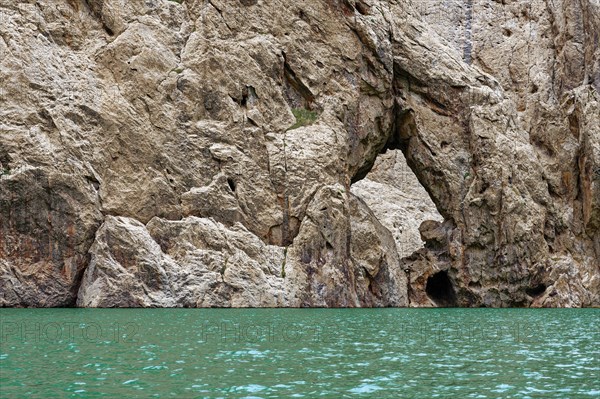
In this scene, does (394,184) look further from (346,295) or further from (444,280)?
(346,295)

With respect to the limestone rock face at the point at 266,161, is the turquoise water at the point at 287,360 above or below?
below

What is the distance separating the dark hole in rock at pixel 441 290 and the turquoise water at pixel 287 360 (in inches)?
1184

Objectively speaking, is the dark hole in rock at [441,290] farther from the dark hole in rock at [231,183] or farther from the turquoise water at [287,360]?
the turquoise water at [287,360]

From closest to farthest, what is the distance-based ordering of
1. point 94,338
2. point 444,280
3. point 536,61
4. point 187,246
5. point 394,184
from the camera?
point 94,338 → point 187,246 → point 444,280 → point 536,61 → point 394,184

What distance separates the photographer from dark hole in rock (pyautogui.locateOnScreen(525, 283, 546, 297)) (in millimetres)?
64250

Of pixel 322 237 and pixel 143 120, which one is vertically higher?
pixel 143 120

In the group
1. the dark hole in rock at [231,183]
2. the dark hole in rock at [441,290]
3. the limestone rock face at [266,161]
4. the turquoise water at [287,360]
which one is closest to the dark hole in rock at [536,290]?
the limestone rock face at [266,161]

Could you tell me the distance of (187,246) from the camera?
52.3 m

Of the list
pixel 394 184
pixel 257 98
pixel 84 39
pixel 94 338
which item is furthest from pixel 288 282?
pixel 394 184

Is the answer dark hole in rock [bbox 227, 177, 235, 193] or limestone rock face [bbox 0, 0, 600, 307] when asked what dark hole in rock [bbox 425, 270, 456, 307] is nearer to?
limestone rock face [bbox 0, 0, 600, 307]

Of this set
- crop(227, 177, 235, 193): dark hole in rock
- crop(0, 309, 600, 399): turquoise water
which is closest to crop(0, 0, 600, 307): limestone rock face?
crop(227, 177, 235, 193): dark hole in rock

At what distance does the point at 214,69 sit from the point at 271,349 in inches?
1512

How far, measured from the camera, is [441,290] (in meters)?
67.8

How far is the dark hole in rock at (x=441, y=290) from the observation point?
65375mm
